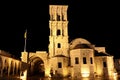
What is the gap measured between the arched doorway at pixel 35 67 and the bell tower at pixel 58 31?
6.23 m

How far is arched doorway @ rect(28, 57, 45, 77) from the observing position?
1638 inches

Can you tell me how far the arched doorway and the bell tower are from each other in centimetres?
623

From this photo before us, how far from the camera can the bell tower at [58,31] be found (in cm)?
3866

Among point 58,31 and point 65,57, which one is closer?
point 65,57

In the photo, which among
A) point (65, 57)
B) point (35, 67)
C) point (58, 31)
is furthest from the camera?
point (35, 67)

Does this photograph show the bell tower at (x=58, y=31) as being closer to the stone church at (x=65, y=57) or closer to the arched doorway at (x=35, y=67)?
the stone church at (x=65, y=57)

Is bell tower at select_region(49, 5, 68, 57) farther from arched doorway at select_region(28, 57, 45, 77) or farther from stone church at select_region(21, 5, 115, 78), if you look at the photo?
arched doorway at select_region(28, 57, 45, 77)

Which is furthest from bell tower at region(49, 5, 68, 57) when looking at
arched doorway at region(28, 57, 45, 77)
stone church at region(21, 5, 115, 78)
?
arched doorway at region(28, 57, 45, 77)

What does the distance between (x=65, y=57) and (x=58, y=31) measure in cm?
735

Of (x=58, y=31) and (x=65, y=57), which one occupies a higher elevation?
(x=58, y=31)

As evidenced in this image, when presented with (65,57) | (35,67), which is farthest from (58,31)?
(35,67)

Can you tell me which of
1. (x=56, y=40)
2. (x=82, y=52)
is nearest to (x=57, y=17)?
(x=56, y=40)

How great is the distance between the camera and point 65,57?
36719mm

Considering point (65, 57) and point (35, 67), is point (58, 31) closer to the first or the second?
point (65, 57)
